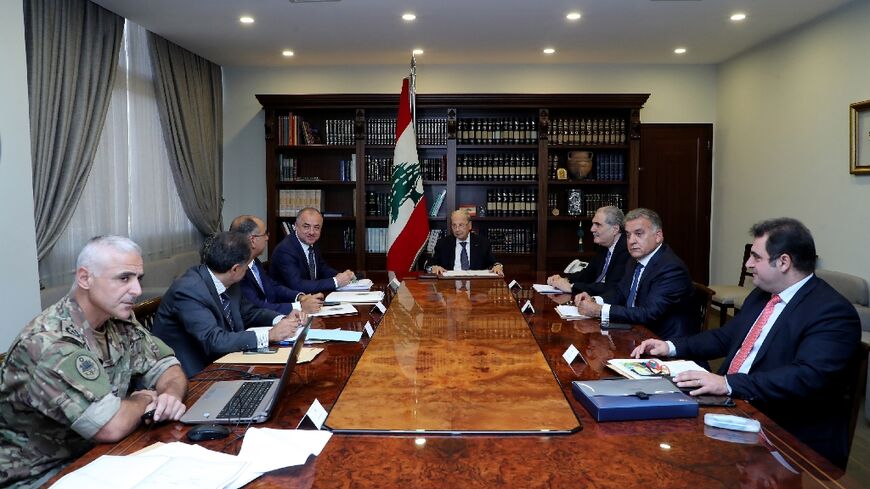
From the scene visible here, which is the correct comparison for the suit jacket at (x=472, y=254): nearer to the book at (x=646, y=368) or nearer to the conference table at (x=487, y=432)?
the conference table at (x=487, y=432)

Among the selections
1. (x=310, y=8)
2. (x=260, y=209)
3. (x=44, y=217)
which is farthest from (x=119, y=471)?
(x=260, y=209)

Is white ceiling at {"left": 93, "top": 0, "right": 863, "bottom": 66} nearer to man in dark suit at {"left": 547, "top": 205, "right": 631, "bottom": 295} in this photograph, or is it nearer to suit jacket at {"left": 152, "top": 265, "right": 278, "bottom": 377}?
man in dark suit at {"left": 547, "top": 205, "right": 631, "bottom": 295}

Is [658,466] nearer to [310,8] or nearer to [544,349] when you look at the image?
[544,349]

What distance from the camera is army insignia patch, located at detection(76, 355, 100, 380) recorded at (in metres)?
1.65

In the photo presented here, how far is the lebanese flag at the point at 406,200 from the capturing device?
5734 millimetres

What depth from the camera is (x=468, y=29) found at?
5.23m

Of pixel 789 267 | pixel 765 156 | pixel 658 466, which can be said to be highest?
pixel 765 156

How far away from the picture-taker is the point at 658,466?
1.40m

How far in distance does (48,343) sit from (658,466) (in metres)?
1.50

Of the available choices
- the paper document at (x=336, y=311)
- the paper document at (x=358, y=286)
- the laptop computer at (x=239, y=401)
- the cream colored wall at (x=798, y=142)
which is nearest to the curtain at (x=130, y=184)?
the paper document at (x=358, y=286)

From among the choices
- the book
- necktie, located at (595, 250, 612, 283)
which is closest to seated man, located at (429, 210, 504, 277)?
necktie, located at (595, 250, 612, 283)

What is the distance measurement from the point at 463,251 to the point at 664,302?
2.41m

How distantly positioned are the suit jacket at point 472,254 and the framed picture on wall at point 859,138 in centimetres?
269

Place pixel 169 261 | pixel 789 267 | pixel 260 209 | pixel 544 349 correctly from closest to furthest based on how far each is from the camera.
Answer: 1. pixel 789 267
2. pixel 544 349
3. pixel 169 261
4. pixel 260 209
